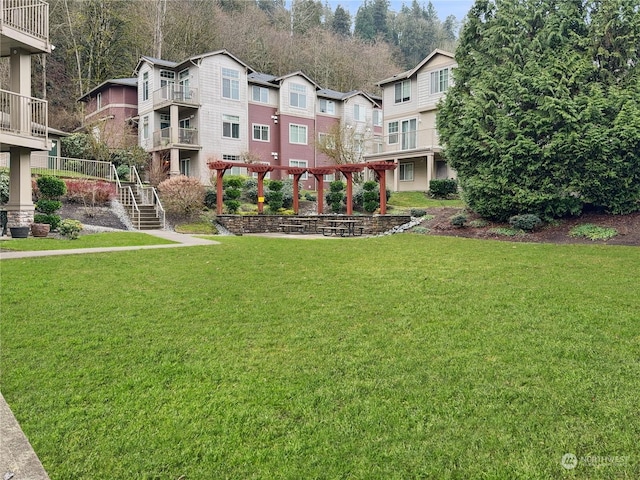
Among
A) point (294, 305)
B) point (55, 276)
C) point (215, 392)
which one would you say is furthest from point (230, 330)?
point (55, 276)

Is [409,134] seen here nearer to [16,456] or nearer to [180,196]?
[180,196]

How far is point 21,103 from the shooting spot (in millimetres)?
13000

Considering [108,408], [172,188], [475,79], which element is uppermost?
[475,79]

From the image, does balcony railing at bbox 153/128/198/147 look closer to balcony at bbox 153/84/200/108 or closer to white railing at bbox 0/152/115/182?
balcony at bbox 153/84/200/108

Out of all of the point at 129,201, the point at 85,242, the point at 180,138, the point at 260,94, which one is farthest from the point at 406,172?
the point at 85,242

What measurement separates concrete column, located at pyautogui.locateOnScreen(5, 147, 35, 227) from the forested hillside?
908 inches

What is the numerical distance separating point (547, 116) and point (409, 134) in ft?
48.3

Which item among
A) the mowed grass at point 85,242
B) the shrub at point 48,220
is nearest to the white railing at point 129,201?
the shrub at point 48,220

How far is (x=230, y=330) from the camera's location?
468 centimetres

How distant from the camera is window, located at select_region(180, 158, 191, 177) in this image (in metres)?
29.8

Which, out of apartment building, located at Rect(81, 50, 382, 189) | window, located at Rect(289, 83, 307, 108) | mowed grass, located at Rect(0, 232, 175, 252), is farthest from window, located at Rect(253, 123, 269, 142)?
mowed grass, located at Rect(0, 232, 175, 252)

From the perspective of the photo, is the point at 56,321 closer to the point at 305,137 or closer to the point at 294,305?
the point at 294,305

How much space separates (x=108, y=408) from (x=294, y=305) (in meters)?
2.79

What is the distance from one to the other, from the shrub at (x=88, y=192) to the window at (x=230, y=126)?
11.7 m
